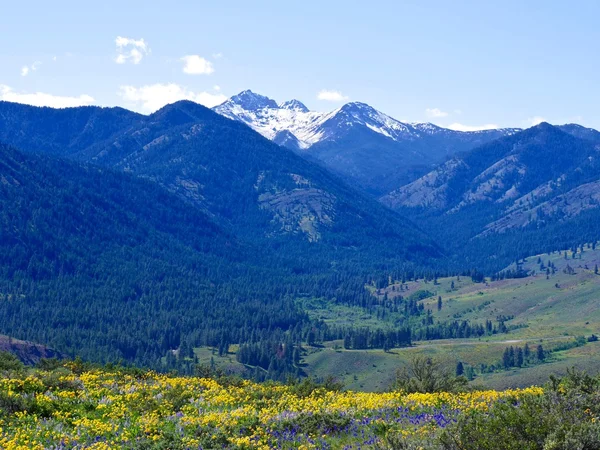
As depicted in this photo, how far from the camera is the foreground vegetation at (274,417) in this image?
1984 cm

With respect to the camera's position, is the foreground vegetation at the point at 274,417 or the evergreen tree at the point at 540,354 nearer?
the foreground vegetation at the point at 274,417

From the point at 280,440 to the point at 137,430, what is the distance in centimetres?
→ 508

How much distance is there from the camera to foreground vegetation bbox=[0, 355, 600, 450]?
19844 millimetres

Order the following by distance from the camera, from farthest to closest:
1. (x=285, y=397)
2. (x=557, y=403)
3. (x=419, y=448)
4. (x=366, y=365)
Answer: (x=366, y=365) < (x=285, y=397) < (x=557, y=403) < (x=419, y=448)

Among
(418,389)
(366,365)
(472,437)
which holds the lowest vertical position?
(366,365)

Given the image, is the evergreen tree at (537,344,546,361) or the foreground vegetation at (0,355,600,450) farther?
the evergreen tree at (537,344,546,361)

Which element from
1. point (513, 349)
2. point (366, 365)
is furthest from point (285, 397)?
point (513, 349)

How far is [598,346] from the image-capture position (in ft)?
628

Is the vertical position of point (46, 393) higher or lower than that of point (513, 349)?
higher

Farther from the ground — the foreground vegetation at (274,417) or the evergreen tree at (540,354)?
the foreground vegetation at (274,417)

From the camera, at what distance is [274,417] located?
25.2 m

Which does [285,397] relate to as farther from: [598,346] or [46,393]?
[598,346]

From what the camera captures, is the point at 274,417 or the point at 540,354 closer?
the point at 274,417

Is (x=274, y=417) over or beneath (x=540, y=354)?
over
